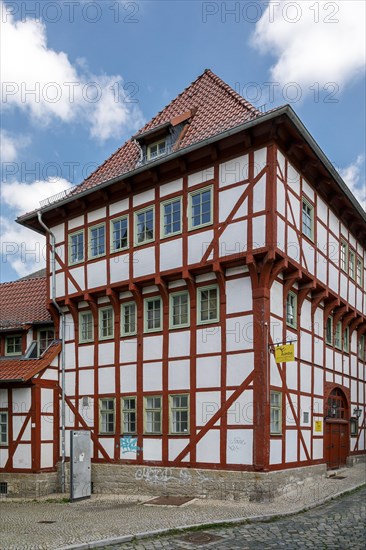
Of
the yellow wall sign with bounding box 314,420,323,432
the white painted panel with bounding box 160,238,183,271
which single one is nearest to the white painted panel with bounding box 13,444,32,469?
the white painted panel with bounding box 160,238,183,271

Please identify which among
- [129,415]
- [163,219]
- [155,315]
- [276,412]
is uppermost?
[163,219]

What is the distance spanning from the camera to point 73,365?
64.4 feet

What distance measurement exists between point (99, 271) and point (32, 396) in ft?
15.1

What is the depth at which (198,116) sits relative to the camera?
1875cm

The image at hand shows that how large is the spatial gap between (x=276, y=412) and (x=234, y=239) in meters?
4.82

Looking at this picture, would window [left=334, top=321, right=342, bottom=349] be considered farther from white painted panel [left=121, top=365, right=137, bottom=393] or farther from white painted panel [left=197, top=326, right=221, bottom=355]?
white painted panel [left=121, top=365, right=137, bottom=393]

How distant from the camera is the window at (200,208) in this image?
650 inches

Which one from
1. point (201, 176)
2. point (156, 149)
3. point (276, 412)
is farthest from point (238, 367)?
point (156, 149)

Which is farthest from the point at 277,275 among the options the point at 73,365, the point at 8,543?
the point at 8,543

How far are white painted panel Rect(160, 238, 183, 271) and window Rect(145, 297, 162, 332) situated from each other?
120 cm

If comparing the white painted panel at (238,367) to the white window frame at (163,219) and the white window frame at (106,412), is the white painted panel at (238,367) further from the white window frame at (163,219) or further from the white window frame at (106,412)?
the white window frame at (106,412)

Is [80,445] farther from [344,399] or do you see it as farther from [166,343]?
[344,399]

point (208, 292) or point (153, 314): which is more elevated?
point (208, 292)

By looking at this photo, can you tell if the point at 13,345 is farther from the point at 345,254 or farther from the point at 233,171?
the point at 345,254
